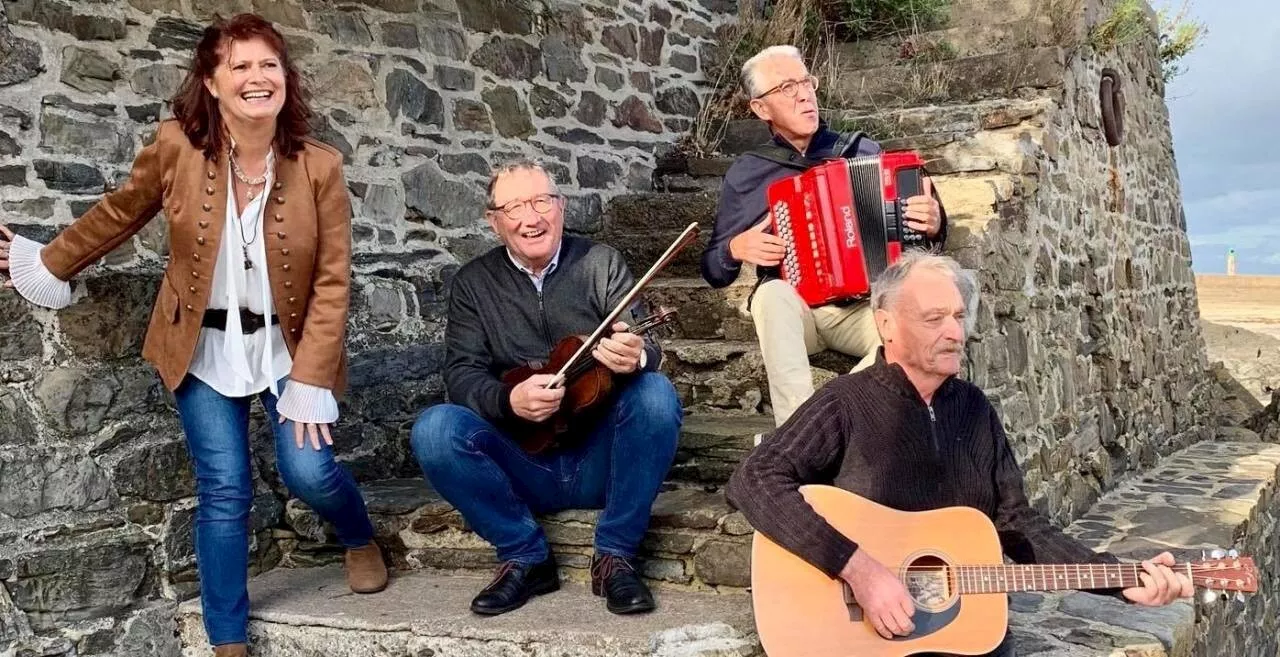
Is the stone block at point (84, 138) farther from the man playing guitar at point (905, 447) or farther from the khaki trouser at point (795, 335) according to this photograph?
the man playing guitar at point (905, 447)

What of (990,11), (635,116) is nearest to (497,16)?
(635,116)

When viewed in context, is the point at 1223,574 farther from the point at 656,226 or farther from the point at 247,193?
the point at 656,226

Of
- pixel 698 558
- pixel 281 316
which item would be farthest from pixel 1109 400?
pixel 281 316

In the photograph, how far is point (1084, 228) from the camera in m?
5.59

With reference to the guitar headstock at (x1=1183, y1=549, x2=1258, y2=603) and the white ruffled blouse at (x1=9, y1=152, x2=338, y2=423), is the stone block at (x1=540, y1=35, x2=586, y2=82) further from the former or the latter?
the guitar headstock at (x1=1183, y1=549, x2=1258, y2=603)

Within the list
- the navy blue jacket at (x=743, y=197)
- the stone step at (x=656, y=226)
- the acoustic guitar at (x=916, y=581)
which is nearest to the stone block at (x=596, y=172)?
the stone step at (x=656, y=226)

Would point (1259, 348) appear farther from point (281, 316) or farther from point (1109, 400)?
point (281, 316)

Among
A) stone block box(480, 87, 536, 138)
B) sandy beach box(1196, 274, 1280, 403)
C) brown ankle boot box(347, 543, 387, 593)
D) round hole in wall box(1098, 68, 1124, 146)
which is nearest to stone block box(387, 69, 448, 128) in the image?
stone block box(480, 87, 536, 138)

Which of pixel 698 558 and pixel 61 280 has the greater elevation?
pixel 61 280

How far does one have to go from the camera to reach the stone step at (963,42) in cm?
566

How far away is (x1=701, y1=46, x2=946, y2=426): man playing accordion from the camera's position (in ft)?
10.9

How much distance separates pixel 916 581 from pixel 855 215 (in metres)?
1.17

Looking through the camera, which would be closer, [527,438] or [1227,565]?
[1227,565]

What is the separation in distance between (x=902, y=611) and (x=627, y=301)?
96 cm
